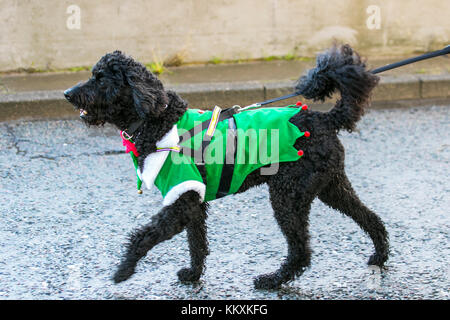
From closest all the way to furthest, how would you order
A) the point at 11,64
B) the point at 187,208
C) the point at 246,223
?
the point at 187,208
the point at 246,223
the point at 11,64

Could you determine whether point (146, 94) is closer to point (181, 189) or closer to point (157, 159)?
point (157, 159)

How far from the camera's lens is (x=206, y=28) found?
7.20 metres

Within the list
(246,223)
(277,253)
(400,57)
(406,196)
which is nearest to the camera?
(277,253)

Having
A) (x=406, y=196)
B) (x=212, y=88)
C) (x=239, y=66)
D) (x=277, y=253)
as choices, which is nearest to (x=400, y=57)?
(x=239, y=66)

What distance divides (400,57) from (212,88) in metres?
2.64

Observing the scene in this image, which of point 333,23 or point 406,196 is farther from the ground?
point 333,23

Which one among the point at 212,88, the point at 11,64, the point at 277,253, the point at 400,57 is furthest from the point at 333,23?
the point at 277,253

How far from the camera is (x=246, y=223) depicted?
12.9ft

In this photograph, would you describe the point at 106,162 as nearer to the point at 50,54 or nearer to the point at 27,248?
the point at 27,248

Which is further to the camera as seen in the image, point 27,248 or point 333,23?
point 333,23

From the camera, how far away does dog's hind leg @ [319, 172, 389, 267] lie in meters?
3.14
